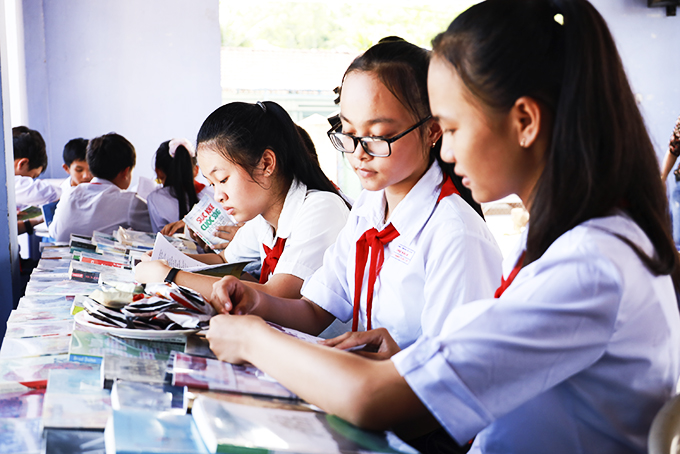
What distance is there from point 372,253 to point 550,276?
0.65m

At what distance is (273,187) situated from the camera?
175 cm

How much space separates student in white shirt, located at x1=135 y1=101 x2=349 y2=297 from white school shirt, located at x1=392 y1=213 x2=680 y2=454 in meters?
0.93

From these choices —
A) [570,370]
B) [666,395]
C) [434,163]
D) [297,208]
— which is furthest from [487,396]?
[297,208]

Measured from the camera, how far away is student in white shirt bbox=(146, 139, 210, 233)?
326cm

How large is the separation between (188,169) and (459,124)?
2776 millimetres

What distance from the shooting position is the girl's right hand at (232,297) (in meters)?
1.16

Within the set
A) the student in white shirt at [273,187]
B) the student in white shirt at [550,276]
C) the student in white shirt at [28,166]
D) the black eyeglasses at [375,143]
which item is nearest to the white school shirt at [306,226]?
the student in white shirt at [273,187]

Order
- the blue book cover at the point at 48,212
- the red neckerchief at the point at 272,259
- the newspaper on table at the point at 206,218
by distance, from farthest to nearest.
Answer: the blue book cover at the point at 48,212 < the newspaper on table at the point at 206,218 < the red neckerchief at the point at 272,259

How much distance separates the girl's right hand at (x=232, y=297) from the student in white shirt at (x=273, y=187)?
0.28 m

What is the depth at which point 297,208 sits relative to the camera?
173 cm

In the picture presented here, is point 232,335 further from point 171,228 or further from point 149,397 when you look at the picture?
point 171,228

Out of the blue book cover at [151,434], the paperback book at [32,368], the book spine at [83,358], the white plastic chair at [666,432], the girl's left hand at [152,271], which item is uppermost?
the white plastic chair at [666,432]

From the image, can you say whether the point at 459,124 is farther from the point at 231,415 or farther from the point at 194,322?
the point at 194,322

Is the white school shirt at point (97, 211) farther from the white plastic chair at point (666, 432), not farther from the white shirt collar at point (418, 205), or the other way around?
the white plastic chair at point (666, 432)
